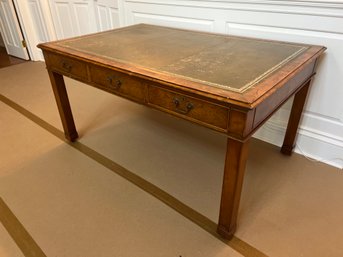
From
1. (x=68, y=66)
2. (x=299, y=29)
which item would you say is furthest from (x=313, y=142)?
(x=68, y=66)

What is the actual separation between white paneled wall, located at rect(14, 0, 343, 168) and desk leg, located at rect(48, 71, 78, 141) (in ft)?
3.21

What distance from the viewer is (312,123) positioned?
1862 millimetres

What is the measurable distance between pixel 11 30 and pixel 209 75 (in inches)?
155

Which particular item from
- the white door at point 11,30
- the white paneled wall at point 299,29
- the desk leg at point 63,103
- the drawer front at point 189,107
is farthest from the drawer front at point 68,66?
the white door at point 11,30

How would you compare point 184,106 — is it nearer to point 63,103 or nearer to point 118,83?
point 118,83

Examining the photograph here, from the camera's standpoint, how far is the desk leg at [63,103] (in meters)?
1.90

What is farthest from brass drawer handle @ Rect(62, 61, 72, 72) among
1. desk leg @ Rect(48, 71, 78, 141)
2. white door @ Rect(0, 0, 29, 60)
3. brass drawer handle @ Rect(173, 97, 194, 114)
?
white door @ Rect(0, 0, 29, 60)

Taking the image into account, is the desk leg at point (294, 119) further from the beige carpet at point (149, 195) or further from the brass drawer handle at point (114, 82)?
the brass drawer handle at point (114, 82)

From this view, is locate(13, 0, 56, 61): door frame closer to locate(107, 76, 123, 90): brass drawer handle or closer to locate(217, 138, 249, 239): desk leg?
locate(107, 76, 123, 90): brass drawer handle

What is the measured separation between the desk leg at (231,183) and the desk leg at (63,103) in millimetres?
1340

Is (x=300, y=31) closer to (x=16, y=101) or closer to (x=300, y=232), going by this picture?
(x=300, y=232)

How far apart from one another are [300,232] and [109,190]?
1.10 metres

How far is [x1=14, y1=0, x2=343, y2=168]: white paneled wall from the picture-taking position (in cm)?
157

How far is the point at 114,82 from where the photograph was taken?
56.7 inches
